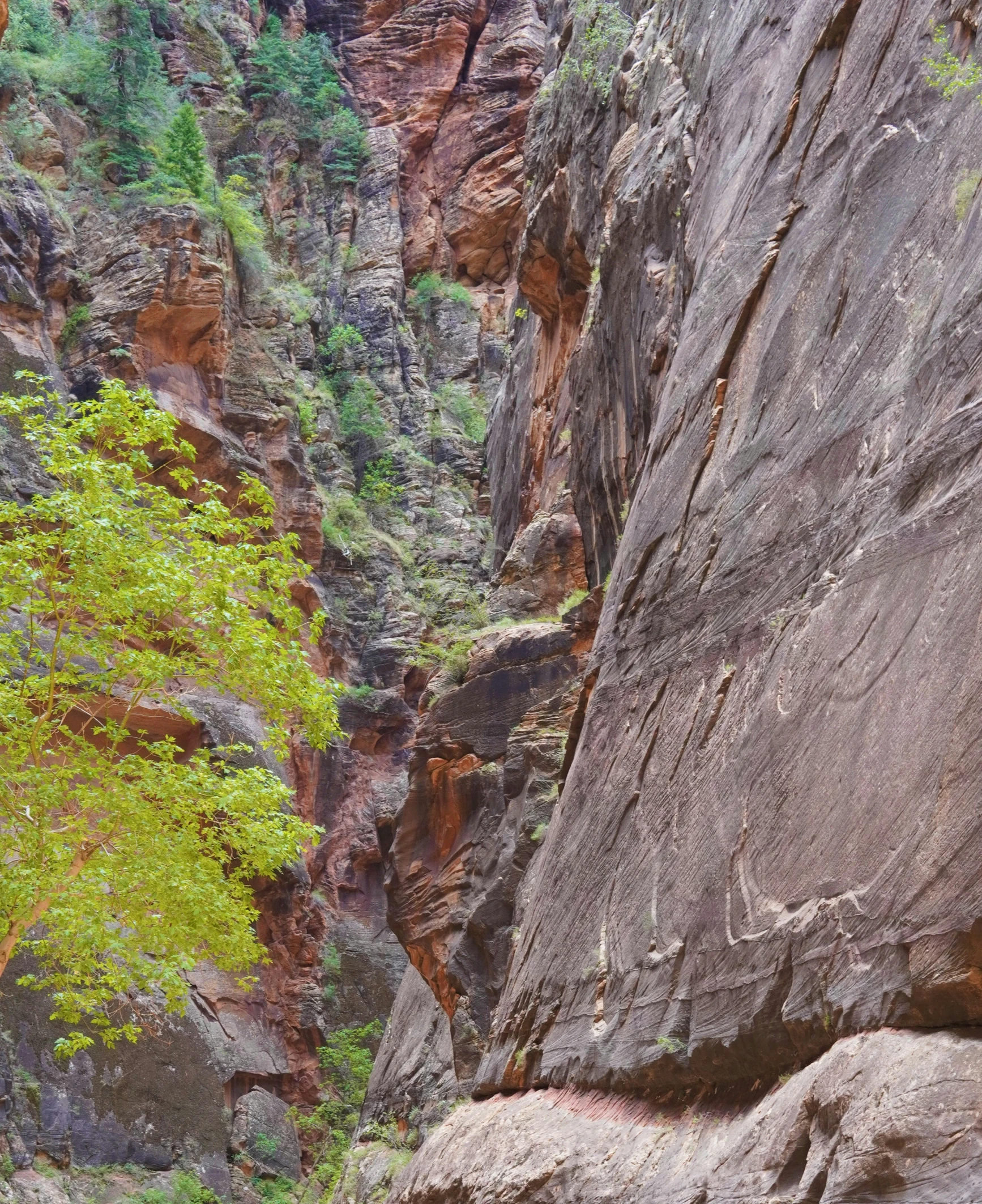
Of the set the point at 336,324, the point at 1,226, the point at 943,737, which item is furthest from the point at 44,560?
the point at 336,324

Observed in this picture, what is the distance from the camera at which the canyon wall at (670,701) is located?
5.14 metres

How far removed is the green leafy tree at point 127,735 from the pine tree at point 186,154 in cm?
2186

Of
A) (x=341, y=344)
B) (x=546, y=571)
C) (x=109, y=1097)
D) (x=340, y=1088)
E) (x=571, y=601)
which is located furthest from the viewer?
(x=341, y=344)

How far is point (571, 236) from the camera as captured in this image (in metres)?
18.3

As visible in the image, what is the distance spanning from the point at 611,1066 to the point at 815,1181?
2534 millimetres

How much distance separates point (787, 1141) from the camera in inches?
195

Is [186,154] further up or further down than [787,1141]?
further up

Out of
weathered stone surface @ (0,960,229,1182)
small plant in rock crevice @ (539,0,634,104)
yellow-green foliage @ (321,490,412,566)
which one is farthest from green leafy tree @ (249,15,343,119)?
weathered stone surface @ (0,960,229,1182)

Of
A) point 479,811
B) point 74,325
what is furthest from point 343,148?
point 479,811

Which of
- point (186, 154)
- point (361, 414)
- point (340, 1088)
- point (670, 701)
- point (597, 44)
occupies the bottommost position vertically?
point (340, 1088)

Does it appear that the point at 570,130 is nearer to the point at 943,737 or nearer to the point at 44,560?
the point at 44,560

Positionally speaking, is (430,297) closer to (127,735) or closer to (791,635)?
(127,735)

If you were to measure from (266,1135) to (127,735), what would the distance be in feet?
44.7

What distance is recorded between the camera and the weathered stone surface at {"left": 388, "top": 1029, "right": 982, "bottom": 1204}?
13.6 ft
